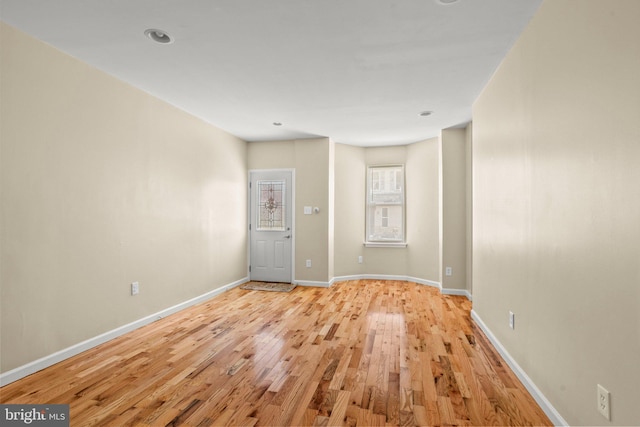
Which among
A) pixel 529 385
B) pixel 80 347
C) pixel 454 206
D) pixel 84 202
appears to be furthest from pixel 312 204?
pixel 529 385

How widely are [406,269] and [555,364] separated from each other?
13.7ft

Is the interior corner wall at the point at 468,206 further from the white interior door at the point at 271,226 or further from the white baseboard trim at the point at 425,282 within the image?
the white interior door at the point at 271,226

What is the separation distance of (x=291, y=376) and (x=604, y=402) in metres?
1.85

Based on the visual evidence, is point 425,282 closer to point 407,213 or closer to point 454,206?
point 407,213

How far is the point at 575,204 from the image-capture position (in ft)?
5.42

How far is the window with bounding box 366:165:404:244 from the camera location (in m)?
6.12

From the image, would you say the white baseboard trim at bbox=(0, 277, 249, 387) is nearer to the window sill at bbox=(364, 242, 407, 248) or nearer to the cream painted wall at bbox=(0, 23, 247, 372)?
the cream painted wall at bbox=(0, 23, 247, 372)

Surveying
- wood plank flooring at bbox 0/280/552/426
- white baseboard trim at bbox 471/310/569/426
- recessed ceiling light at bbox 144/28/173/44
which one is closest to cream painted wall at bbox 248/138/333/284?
wood plank flooring at bbox 0/280/552/426

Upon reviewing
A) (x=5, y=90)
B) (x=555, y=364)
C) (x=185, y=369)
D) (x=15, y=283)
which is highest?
(x=5, y=90)

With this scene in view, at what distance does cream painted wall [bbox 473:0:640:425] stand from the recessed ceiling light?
8.58 feet

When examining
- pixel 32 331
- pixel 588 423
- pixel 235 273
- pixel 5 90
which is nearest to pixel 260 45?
pixel 5 90

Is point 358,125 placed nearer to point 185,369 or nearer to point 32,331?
point 185,369

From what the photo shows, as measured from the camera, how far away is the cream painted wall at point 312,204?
554cm

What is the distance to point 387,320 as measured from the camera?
147 inches
